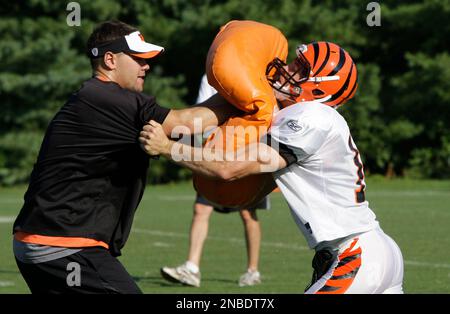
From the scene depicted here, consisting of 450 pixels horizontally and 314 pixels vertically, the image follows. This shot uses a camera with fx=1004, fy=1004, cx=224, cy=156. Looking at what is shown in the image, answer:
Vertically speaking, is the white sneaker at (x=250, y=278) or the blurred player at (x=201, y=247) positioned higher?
the blurred player at (x=201, y=247)

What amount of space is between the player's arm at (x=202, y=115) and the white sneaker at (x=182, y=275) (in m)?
4.27

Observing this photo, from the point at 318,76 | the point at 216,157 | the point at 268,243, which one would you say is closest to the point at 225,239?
the point at 268,243

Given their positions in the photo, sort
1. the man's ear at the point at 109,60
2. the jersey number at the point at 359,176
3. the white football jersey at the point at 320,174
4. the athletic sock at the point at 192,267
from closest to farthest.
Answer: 1. the white football jersey at the point at 320,174
2. the jersey number at the point at 359,176
3. the man's ear at the point at 109,60
4. the athletic sock at the point at 192,267

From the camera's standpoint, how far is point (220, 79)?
536 cm

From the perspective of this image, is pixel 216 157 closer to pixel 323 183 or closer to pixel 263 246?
pixel 323 183

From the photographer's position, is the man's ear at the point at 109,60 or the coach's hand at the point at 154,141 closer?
the coach's hand at the point at 154,141

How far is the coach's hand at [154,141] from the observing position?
499 centimetres

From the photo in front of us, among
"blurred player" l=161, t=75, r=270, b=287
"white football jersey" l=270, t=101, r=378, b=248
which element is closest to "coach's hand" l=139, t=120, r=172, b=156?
"white football jersey" l=270, t=101, r=378, b=248

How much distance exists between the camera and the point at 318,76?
5254 millimetres

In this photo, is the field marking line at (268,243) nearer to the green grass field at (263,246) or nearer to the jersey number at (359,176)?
Answer: the green grass field at (263,246)

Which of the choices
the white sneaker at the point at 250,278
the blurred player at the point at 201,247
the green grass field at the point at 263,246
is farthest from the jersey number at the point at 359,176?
the white sneaker at the point at 250,278

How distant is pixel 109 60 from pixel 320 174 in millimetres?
1318

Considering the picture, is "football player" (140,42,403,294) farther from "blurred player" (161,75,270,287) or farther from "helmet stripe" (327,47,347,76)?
"blurred player" (161,75,270,287)
